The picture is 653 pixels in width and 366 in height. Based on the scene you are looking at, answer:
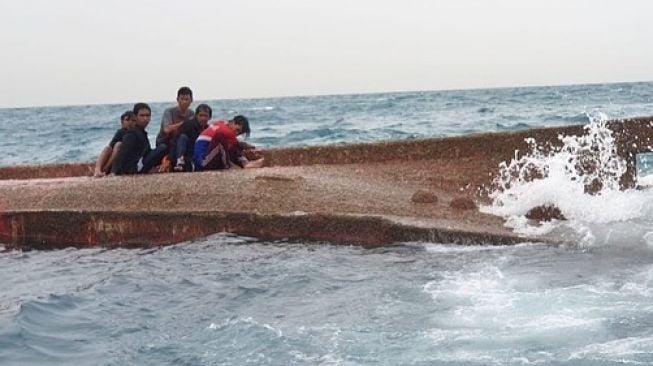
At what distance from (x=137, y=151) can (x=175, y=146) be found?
1.30 feet

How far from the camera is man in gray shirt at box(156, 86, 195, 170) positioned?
31.5 ft

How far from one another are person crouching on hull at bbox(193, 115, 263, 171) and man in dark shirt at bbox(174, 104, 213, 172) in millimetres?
148

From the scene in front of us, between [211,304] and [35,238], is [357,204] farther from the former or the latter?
[35,238]

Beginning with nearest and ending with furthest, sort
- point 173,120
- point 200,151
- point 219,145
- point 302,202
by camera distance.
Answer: point 302,202 < point 200,151 < point 219,145 < point 173,120

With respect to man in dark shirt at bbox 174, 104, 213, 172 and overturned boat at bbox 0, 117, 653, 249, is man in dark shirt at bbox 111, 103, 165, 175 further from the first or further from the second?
overturned boat at bbox 0, 117, 653, 249

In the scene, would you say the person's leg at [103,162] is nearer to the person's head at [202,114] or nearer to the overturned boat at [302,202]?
the overturned boat at [302,202]

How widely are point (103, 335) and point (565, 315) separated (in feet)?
8.58

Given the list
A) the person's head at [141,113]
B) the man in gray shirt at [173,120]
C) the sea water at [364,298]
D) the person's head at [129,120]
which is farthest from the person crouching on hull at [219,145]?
the sea water at [364,298]

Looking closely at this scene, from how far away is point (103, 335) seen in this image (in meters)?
5.33

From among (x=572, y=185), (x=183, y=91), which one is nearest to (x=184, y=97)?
(x=183, y=91)

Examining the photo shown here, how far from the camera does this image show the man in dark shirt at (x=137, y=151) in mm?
9367

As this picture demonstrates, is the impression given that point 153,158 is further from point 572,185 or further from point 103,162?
point 572,185

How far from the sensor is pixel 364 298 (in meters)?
5.78

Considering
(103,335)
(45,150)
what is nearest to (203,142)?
(103,335)
